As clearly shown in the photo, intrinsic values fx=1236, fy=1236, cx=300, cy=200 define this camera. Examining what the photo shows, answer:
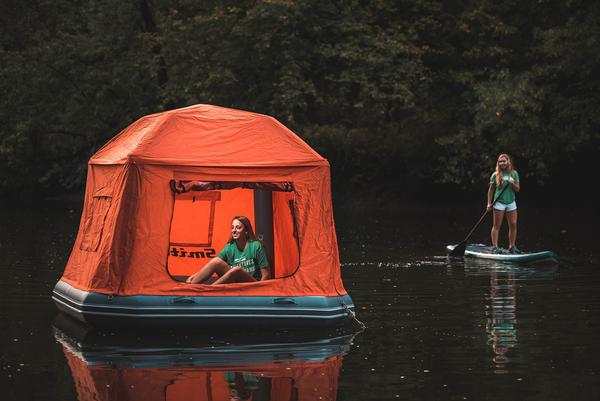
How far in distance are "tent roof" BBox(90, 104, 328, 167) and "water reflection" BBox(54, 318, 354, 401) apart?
1.97 meters

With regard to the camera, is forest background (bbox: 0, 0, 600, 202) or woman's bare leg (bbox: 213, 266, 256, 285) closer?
woman's bare leg (bbox: 213, 266, 256, 285)

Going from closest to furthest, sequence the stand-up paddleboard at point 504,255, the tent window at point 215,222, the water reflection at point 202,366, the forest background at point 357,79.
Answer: the water reflection at point 202,366
the tent window at point 215,222
the stand-up paddleboard at point 504,255
the forest background at point 357,79

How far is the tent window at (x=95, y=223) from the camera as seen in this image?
14.0 meters

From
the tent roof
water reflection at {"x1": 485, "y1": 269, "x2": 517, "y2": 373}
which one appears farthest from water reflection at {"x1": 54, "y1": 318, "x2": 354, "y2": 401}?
the tent roof

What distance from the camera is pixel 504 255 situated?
67.8 ft

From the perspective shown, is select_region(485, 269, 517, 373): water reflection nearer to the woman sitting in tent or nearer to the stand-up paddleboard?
the stand-up paddleboard

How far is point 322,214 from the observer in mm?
13820

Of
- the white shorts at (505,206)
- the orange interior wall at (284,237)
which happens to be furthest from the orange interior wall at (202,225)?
the white shorts at (505,206)

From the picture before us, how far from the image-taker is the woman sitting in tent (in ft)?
45.4

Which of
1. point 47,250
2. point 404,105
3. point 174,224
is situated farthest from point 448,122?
point 174,224

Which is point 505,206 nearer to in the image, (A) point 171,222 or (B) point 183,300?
(A) point 171,222

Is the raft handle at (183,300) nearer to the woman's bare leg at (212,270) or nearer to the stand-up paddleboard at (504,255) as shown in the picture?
the woman's bare leg at (212,270)

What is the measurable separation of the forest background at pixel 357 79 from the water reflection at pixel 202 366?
→ 23.6 metres

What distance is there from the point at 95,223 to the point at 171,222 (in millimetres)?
1084
